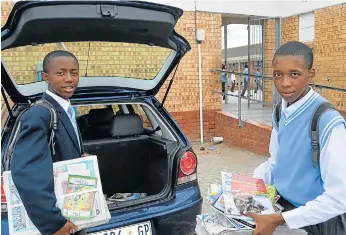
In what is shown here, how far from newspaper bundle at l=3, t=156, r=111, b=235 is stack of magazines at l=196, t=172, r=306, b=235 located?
656 millimetres

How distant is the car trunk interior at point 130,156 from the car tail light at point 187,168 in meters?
0.22

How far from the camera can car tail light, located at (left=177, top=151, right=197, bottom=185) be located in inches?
125

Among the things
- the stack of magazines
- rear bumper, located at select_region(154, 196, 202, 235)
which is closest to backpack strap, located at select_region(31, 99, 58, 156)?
the stack of magazines

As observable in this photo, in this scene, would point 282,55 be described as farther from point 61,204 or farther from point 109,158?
point 109,158

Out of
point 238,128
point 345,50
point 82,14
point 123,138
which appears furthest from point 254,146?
point 82,14

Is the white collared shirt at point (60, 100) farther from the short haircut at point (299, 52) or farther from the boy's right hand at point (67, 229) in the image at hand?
the short haircut at point (299, 52)

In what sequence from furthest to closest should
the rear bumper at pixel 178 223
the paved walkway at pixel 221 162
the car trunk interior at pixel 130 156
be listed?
the paved walkway at pixel 221 162 → the car trunk interior at pixel 130 156 → the rear bumper at pixel 178 223

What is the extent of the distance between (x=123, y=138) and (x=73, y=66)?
1377mm

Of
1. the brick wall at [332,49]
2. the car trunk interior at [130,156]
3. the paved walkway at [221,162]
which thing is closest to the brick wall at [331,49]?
the brick wall at [332,49]

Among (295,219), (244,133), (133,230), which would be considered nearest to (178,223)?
(133,230)

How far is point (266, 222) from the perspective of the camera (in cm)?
164

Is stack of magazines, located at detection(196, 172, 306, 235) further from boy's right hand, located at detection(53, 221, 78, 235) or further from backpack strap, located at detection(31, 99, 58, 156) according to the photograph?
backpack strap, located at detection(31, 99, 58, 156)

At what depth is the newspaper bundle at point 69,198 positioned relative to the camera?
2049mm

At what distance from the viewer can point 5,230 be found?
2479 millimetres
